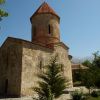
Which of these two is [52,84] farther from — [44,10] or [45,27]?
[44,10]

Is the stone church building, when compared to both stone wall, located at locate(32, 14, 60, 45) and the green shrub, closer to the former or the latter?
stone wall, located at locate(32, 14, 60, 45)

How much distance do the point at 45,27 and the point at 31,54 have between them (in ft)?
17.4

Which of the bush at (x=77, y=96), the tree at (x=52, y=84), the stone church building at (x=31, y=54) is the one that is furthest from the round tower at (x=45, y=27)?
the tree at (x=52, y=84)

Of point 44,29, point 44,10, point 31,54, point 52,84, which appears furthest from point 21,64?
point 44,10

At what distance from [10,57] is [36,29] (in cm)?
559

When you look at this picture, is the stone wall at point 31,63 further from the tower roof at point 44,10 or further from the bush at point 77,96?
the tower roof at point 44,10

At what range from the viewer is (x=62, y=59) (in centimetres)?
2284

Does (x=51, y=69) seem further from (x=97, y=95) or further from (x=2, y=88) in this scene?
(x=2, y=88)

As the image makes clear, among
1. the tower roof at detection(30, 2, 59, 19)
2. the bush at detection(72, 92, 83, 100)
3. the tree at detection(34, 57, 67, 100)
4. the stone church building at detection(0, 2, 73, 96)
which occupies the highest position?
the tower roof at detection(30, 2, 59, 19)

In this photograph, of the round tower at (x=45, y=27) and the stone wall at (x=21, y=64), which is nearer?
the stone wall at (x=21, y=64)

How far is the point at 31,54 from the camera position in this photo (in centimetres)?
1870

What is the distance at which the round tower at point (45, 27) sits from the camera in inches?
891

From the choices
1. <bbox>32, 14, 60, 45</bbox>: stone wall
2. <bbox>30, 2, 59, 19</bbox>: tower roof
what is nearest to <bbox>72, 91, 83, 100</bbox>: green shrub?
<bbox>32, 14, 60, 45</bbox>: stone wall

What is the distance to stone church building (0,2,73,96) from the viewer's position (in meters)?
17.8
